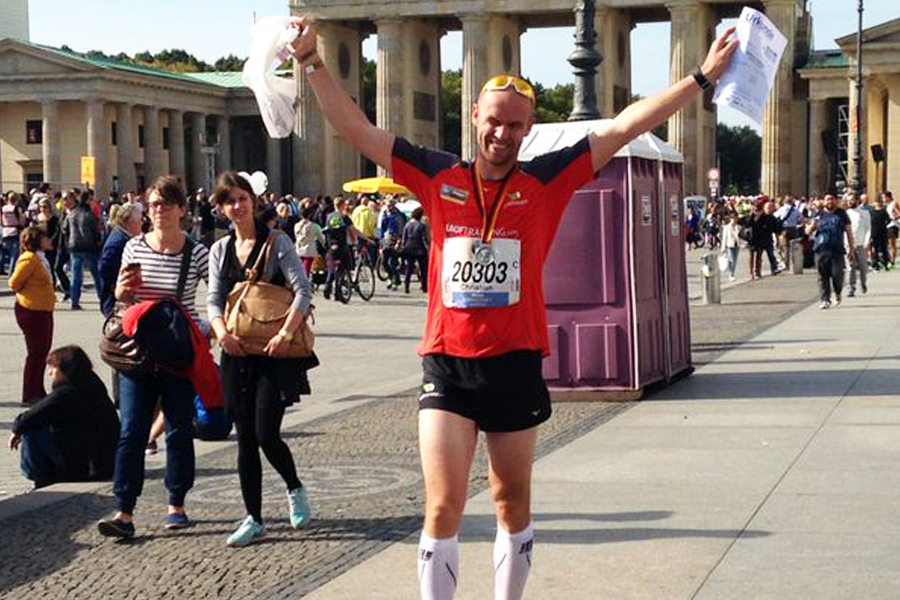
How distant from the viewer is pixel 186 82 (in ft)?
305

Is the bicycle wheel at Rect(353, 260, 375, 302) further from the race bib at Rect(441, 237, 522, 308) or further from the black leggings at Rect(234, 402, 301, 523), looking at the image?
the race bib at Rect(441, 237, 522, 308)

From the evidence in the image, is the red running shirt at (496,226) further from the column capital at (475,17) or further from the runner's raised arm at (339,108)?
the column capital at (475,17)

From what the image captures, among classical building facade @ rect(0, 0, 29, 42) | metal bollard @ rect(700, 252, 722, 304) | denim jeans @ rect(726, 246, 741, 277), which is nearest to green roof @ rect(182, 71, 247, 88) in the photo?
classical building facade @ rect(0, 0, 29, 42)

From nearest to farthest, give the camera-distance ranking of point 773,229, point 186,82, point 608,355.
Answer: point 608,355 < point 773,229 < point 186,82

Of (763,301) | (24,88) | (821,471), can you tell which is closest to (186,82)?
(24,88)

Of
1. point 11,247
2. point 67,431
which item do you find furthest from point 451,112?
point 67,431

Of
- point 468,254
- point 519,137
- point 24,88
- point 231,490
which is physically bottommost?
point 231,490

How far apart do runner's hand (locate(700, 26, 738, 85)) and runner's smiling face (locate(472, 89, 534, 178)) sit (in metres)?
0.65

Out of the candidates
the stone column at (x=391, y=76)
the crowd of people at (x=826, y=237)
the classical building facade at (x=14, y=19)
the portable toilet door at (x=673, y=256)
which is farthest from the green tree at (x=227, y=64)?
the portable toilet door at (x=673, y=256)

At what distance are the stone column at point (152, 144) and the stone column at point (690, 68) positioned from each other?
1064 inches

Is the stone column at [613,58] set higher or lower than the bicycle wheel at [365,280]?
higher

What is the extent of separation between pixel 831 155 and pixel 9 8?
69.9 meters

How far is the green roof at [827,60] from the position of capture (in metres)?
84.9

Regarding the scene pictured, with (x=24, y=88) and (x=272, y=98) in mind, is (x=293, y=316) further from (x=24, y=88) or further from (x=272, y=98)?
(x=24, y=88)
